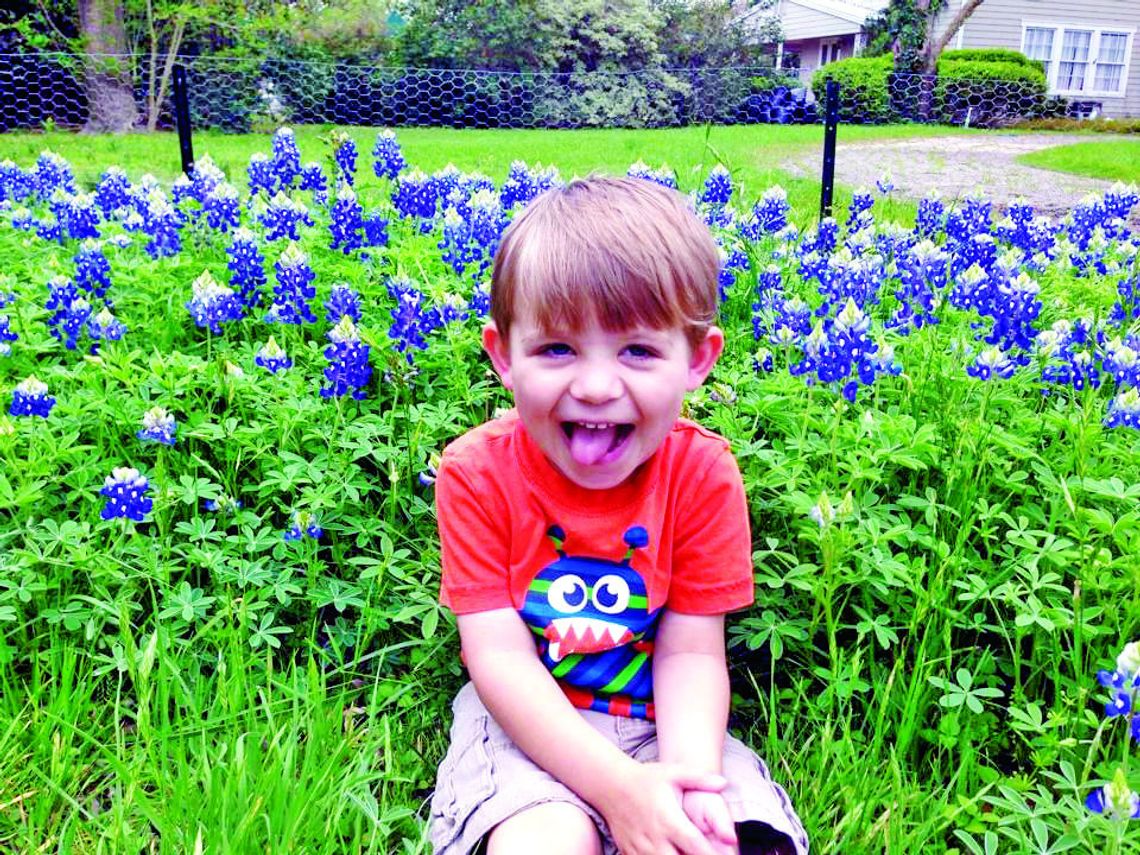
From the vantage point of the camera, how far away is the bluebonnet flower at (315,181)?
14.8 feet

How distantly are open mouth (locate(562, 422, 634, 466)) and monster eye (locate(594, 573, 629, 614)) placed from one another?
10.7 inches

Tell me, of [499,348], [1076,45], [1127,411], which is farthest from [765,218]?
[1076,45]

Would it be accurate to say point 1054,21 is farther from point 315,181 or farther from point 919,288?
point 919,288

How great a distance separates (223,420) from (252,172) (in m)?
2.21

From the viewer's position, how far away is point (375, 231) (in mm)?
3875

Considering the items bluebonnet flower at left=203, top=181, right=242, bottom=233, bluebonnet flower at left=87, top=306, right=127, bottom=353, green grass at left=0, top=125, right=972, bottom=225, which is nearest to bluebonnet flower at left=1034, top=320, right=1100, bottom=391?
bluebonnet flower at left=87, top=306, right=127, bottom=353

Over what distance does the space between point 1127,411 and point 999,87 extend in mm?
19843

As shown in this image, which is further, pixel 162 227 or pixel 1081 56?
pixel 1081 56

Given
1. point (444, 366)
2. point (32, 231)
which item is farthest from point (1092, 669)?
point (32, 231)

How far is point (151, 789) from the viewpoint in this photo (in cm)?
200

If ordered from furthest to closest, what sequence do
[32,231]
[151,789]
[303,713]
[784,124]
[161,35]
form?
[784,124] < [161,35] < [32,231] < [303,713] < [151,789]

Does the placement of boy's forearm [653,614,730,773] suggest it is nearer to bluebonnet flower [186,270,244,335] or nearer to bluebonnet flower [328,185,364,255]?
bluebonnet flower [186,270,244,335]

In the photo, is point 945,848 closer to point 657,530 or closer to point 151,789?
point 657,530

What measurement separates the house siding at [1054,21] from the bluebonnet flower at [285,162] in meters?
23.5
